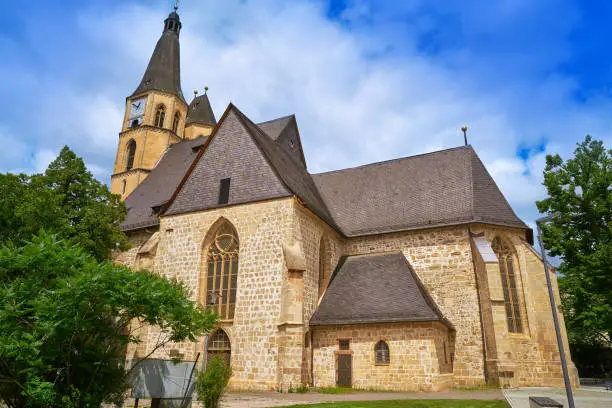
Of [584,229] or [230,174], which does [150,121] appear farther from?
[584,229]

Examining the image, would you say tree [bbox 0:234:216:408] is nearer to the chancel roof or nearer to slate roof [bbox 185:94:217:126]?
the chancel roof

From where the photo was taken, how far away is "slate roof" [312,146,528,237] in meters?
19.5

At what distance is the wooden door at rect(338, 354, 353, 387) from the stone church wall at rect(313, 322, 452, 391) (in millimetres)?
126

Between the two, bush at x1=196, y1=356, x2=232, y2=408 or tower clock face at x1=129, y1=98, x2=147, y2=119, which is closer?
bush at x1=196, y1=356, x2=232, y2=408

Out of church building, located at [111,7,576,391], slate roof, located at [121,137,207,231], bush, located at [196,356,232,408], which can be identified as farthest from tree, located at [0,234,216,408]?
slate roof, located at [121,137,207,231]

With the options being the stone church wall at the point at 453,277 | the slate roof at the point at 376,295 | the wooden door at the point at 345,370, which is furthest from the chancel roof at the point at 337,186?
the wooden door at the point at 345,370

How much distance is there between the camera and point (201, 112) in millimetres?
36844

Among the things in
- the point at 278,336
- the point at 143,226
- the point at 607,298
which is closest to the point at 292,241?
the point at 278,336

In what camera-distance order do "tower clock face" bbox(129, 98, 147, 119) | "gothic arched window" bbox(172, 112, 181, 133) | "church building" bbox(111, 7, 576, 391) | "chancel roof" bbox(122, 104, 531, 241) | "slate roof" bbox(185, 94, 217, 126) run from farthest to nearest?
"slate roof" bbox(185, 94, 217, 126)
"tower clock face" bbox(129, 98, 147, 119)
"gothic arched window" bbox(172, 112, 181, 133)
"chancel roof" bbox(122, 104, 531, 241)
"church building" bbox(111, 7, 576, 391)

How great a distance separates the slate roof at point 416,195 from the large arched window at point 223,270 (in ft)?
19.2

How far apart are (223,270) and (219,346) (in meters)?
2.84

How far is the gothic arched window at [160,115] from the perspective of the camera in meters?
32.7

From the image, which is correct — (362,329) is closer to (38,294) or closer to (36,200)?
(38,294)

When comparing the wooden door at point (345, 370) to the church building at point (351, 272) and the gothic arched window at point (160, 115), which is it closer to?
the church building at point (351, 272)
